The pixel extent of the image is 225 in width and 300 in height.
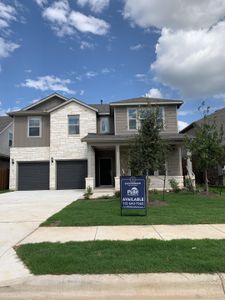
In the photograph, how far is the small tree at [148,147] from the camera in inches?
535

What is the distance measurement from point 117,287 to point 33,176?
21620mm

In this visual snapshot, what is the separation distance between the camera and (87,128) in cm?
2466

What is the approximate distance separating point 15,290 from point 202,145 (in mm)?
14367

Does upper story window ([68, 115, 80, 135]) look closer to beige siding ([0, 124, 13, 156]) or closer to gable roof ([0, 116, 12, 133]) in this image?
beige siding ([0, 124, 13, 156])

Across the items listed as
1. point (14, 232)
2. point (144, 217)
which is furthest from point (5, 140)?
point (14, 232)

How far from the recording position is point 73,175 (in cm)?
2467

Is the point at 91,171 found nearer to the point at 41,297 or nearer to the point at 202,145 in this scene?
the point at 202,145

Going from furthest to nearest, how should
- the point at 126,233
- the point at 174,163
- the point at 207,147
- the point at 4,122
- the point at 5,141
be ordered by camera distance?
the point at 4,122 < the point at 5,141 < the point at 174,163 < the point at 207,147 < the point at 126,233

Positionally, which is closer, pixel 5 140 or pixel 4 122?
pixel 5 140

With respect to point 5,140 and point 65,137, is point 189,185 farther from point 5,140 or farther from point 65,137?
point 5,140

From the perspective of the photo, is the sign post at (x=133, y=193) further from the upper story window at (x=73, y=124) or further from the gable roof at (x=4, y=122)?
the gable roof at (x=4, y=122)

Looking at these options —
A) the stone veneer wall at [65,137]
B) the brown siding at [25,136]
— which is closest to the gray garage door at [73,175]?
the stone veneer wall at [65,137]

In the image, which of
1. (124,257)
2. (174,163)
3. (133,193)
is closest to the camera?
(124,257)

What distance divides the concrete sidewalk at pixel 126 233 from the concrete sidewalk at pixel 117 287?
230cm
